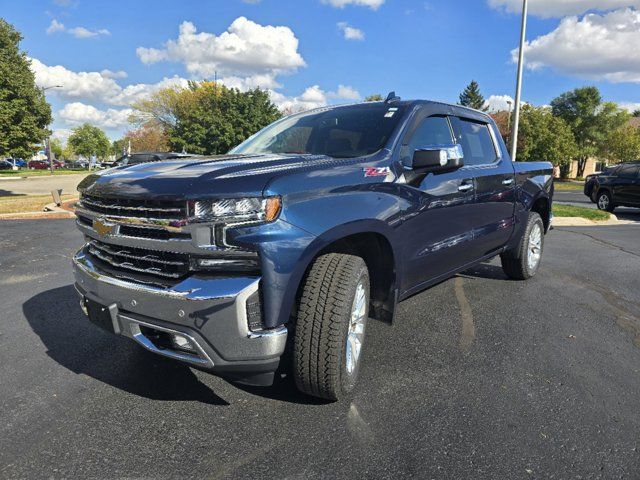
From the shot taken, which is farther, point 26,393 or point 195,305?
point 26,393

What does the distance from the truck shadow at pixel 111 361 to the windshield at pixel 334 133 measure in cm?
174

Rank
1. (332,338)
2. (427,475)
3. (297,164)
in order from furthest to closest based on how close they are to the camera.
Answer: (297,164), (332,338), (427,475)

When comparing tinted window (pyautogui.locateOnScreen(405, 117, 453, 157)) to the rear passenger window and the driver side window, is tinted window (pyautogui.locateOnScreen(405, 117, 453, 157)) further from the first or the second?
the rear passenger window

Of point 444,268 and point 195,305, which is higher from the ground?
point 195,305

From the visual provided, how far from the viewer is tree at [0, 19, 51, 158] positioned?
16875mm

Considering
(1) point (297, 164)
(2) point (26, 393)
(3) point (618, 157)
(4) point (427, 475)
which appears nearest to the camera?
(4) point (427, 475)

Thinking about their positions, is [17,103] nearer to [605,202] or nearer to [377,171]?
[377,171]

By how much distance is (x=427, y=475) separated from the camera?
2.24m

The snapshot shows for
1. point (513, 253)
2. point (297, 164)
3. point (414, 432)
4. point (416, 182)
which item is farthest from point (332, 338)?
point (513, 253)

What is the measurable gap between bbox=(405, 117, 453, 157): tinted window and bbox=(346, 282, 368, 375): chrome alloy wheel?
3.67 feet

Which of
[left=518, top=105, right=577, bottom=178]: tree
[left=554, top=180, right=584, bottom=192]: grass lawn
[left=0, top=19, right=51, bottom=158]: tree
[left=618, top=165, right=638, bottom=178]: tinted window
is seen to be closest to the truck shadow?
[left=0, top=19, right=51, bottom=158]: tree

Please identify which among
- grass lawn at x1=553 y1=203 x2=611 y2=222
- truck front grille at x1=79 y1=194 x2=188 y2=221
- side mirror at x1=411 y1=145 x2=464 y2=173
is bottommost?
grass lawn at x1=553 y1=203 x2=611 y2=222

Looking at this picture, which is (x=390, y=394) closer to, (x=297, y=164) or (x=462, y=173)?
(x=297, y=164)

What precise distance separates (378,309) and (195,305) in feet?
4.78
